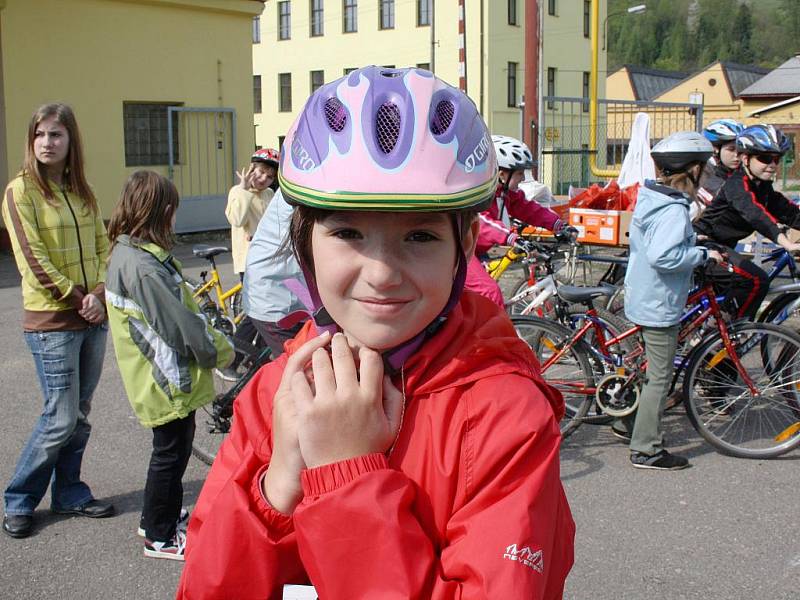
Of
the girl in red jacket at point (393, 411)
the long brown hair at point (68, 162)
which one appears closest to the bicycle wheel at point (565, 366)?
the long brown hair at point (68, 162)

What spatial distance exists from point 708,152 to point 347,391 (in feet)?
14.1

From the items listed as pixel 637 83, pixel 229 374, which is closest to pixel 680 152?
pixel 229 374

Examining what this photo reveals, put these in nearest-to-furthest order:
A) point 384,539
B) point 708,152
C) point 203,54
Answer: point 384,539, point 708,152, point 203,54

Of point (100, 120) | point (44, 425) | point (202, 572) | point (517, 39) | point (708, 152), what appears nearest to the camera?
point (202, 572)

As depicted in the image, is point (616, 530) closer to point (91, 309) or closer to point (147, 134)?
point (91, 309)

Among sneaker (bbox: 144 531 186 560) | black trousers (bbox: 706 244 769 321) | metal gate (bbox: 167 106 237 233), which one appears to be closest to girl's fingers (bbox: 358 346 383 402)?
sneaker (bbox: 144 531 186 560)

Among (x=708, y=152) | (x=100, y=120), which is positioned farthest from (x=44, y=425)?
(x=100, y=120)

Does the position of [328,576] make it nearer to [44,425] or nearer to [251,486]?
[251,486]

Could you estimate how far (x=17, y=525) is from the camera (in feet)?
14.1

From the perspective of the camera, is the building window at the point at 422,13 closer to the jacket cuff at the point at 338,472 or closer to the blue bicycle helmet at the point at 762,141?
the blue bicycle helmet at the point at 762,141

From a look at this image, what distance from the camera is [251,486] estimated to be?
4.97 ft

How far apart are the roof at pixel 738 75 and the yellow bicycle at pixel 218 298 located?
2679 inches

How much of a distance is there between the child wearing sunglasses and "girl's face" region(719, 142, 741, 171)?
6.12 feet

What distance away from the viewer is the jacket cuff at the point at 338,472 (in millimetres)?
1350
